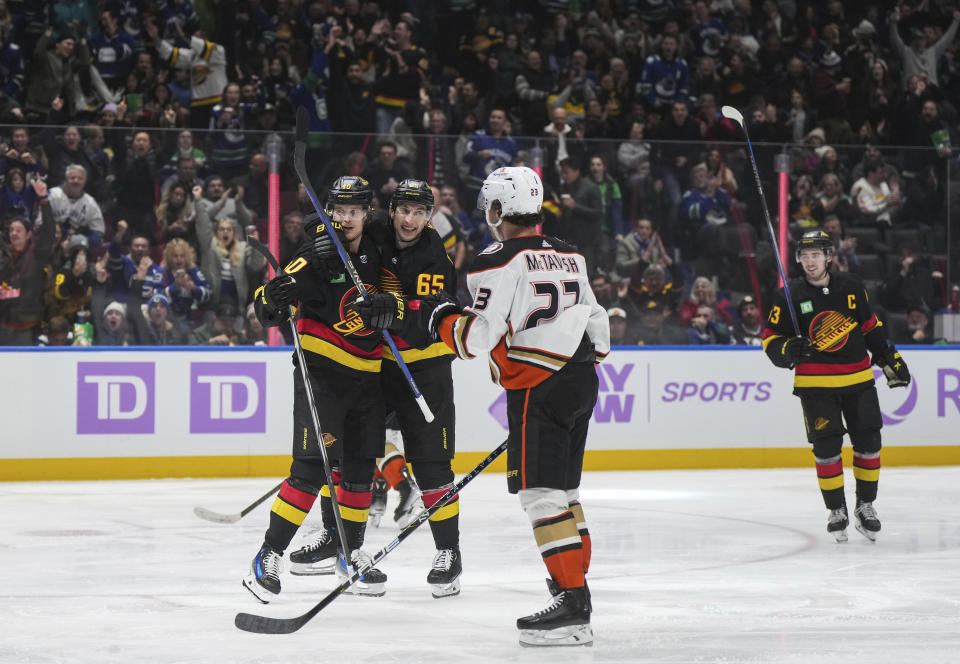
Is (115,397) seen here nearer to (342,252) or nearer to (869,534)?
(342,252)

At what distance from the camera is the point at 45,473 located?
26.5 feet

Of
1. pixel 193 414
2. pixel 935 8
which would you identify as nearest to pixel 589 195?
pixel 193 414

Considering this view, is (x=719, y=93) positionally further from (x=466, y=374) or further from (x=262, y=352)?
(x=262, y=352)

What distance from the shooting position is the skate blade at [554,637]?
361 cm

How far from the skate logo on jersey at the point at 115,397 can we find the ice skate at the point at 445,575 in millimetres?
4127

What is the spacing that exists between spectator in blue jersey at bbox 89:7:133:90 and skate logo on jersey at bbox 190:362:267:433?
2.97 meters

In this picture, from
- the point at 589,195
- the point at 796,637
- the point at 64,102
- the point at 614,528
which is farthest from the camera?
the point at 64,102

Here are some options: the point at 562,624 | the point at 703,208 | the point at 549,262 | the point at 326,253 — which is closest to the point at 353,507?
the point at 326,253

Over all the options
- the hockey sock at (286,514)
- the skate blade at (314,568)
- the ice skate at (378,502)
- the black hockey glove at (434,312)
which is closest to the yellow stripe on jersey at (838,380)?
the ice skate at (378,502)

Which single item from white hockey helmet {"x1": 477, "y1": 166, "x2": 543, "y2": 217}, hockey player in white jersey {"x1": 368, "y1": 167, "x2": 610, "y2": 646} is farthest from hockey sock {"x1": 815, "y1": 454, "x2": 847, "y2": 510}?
white hockey helmet {"x1": 477, "y1": 166, "x2": 543, "y2": 217}

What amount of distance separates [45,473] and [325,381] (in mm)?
4248

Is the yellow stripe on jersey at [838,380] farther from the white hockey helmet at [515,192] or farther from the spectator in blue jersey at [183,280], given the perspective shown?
the spectator in blue jersey at [183,280]

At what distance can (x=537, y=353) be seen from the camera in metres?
3.71

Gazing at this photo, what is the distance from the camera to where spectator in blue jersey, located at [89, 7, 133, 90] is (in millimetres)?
10195
